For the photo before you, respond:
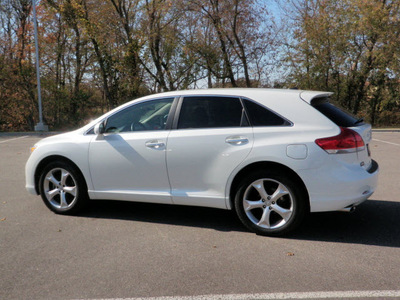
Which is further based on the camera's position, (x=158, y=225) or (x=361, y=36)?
(x=361, y=36)

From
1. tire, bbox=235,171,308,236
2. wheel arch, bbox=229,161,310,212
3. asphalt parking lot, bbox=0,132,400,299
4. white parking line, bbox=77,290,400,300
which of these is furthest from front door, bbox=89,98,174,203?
white parking line, bbox=77,290,400,300

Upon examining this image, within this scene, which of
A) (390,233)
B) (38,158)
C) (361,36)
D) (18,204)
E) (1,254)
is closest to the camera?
(1,254)

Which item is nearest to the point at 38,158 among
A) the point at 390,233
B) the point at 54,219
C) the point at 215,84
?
the point at 54,219

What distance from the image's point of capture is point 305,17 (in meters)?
24.1

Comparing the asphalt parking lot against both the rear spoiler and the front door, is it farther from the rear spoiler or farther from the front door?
the rear spoiler

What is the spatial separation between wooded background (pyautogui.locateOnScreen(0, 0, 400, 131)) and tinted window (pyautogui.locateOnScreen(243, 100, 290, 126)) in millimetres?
19730

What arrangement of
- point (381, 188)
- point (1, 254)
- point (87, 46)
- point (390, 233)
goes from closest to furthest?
1. point (1, 254)
2. point (390, 233)
3. point (381, 188)
4. point (87, 46)

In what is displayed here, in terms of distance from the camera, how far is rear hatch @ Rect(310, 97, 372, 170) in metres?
4.52

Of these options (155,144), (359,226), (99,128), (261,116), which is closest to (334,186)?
(359,226)

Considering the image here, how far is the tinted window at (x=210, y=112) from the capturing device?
483cm

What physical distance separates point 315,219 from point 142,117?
2554 millimetres

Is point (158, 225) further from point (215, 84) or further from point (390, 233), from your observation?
point (215, 84)

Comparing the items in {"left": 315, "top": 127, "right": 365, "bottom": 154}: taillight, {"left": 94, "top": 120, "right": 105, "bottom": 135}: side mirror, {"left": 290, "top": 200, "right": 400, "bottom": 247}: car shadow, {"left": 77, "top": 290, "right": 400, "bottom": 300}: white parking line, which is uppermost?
{"left": 94, "top": 120, "right": 105, "bottom": 135}: side mirror

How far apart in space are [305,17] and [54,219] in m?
22.1
